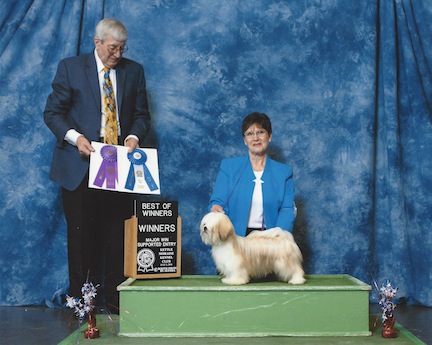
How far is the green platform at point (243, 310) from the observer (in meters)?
3.26

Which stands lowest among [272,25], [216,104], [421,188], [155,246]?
[155,246]

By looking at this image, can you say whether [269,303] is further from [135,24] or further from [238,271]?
[135,24]

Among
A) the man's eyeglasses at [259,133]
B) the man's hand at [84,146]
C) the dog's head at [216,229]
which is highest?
the man's eyeglasses at [259,133]

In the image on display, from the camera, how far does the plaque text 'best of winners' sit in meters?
3.63

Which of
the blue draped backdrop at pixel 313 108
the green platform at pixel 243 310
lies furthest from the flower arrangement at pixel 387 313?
the blue draped backdrop at pixel 313 108

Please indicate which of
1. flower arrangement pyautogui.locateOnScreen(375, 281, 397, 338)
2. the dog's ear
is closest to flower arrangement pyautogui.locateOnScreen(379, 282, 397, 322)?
flower arrangement pyautogui.locateOnScreen(375, 281, 397, 338)

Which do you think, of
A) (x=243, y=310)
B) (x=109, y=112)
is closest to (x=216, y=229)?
(x=243, y=310)

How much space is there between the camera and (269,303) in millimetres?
3270

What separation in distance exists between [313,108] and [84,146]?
5.56 feet

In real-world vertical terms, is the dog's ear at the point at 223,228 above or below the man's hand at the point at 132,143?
below

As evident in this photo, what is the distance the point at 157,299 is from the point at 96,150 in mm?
938

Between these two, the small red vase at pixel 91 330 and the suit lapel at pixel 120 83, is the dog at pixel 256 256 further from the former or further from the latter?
the suit lapel at pixel 120 83

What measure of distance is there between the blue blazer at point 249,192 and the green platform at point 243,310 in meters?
0.63

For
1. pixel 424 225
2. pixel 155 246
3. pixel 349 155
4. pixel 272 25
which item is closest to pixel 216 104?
pixel 272 25
